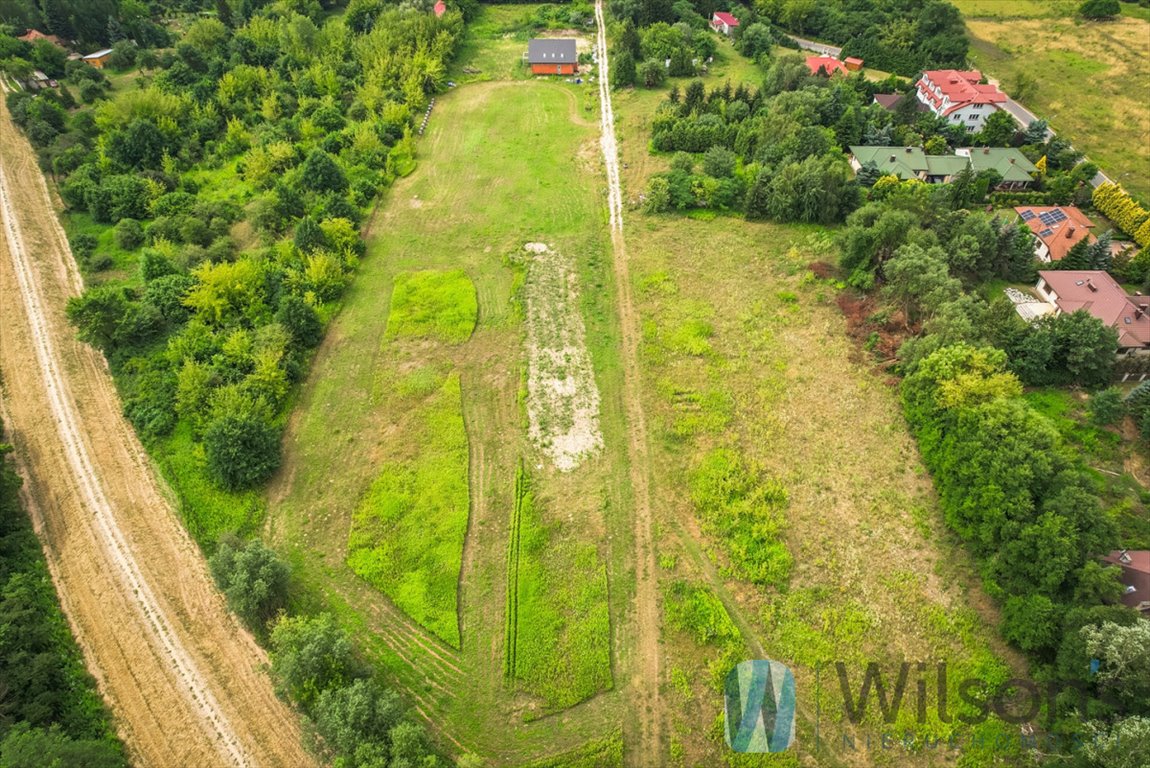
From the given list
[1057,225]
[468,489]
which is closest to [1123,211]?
[1057,225]

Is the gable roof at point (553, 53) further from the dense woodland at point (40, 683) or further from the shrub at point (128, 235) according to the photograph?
the dense woodland at point (40, 683)

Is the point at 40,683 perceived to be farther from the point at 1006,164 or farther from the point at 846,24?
the point at 846,24

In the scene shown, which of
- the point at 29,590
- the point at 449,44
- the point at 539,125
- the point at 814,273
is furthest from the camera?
the point at 449,44

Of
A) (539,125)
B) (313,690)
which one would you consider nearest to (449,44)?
(539,125)

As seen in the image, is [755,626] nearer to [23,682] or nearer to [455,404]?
[455,404]

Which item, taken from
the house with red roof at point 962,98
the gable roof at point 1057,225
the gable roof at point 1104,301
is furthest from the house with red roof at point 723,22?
the gable roof at point 1104,301
